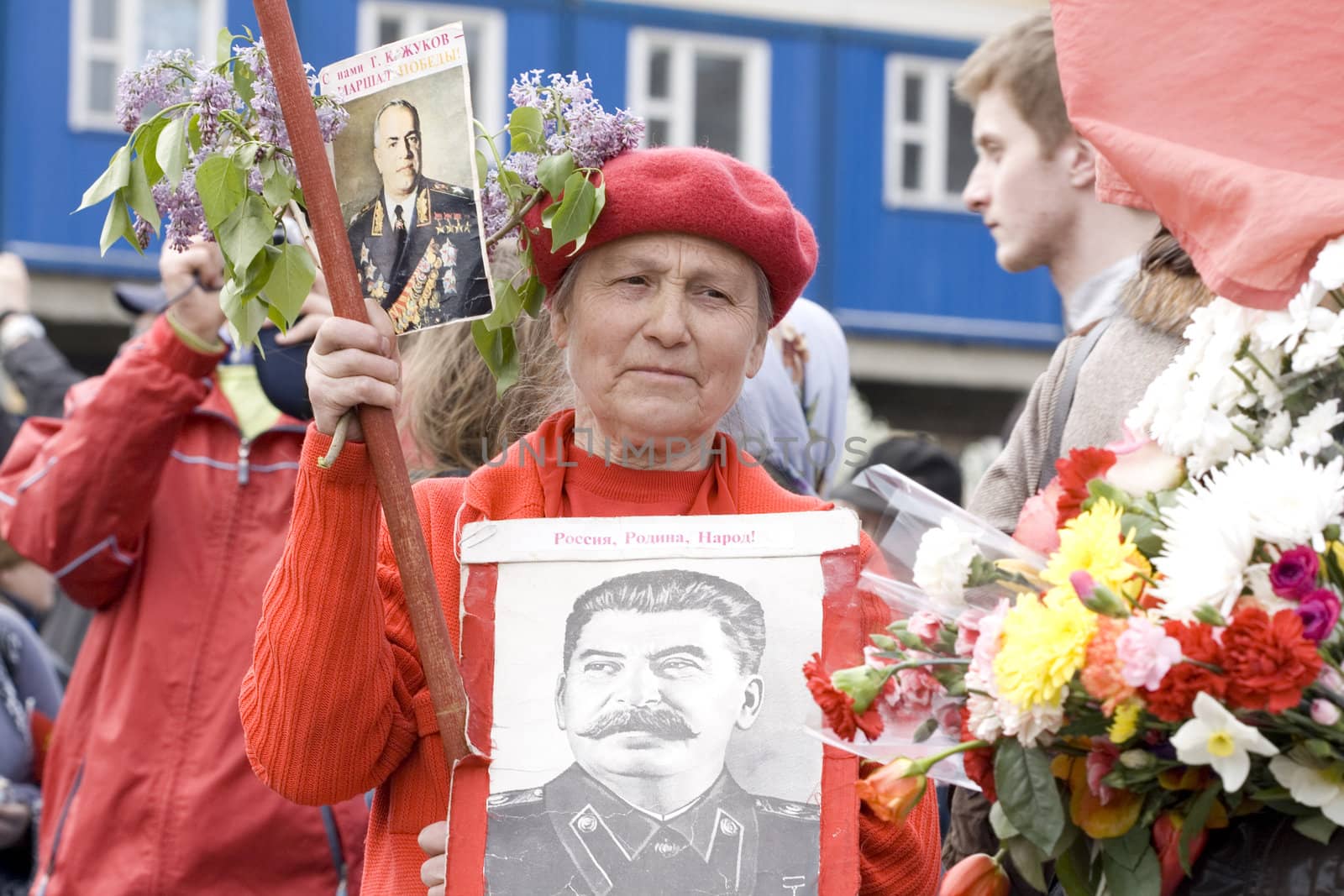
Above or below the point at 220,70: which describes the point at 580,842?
below

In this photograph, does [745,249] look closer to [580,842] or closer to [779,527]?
[779,527]

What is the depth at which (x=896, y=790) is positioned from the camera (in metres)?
1.79

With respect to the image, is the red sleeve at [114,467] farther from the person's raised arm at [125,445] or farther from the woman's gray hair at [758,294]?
the woman's gray hair at [758,294]

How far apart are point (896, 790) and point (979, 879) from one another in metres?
0.20

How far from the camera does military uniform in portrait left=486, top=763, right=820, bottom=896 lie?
195cm

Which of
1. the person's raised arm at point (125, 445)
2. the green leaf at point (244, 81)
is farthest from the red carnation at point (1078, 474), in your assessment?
the person's raised arm at point (125, 445)

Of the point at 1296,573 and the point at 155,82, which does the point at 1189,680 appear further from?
the point at 155,82

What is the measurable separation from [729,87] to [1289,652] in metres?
14.1

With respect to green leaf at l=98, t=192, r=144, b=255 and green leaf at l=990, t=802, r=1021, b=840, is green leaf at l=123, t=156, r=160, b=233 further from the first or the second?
green leaf at l=990, t=802, r=1021, b=840

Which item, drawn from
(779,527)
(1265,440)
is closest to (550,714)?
(779,527)

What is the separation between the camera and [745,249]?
7.27 feet

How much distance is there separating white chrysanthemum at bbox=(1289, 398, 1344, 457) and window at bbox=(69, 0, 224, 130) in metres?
12.5

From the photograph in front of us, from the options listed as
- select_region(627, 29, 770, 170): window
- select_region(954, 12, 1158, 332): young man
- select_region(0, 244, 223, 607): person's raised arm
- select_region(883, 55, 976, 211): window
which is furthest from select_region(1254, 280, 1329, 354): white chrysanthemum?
select_region(883, 55, 976, 211): window

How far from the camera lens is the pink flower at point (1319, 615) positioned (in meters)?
1.58
